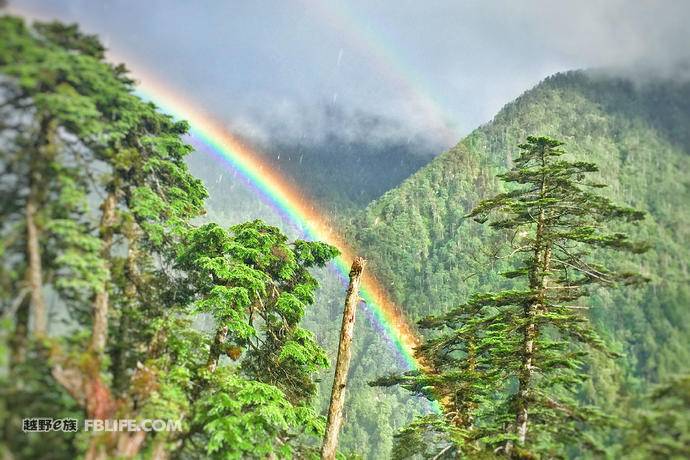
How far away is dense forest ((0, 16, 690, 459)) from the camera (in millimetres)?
7035

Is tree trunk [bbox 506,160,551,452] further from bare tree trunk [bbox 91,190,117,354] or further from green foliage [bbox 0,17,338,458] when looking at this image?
bare tree trunk [bbox 91,190,117,354]

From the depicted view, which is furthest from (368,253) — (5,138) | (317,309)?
(5,138)

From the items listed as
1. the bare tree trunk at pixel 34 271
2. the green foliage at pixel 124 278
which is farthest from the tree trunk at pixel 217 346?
the bare tree trunk at pixel 34 271

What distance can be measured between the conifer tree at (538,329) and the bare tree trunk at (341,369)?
2284 millimetres

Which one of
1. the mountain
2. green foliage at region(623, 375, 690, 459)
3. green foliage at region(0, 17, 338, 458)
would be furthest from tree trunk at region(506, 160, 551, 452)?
the mountain

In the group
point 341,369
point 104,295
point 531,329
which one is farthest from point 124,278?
point 531,329

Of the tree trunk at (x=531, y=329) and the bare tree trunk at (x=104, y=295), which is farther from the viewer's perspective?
the tree trunk at (x=531, y=329)

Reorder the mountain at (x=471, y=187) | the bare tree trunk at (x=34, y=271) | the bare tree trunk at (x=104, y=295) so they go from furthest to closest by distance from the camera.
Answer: the mountain at (x=471, y=187)
the bare tree trunk at (x=104, y=295)
the bare tree trunk at (x=34, y=271)

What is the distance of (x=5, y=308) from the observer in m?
6.57

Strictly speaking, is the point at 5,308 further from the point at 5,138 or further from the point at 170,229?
the point at 170,229

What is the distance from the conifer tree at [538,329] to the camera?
35.0 feet

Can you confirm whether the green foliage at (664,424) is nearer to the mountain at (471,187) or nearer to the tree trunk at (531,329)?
the tree trunk at (531,329)

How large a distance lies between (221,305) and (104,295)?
10.6 feet

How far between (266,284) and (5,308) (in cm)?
770
